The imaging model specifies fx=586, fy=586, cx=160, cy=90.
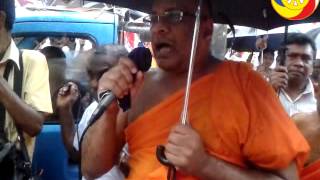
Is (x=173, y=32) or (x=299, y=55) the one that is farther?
(x=299, y=55)

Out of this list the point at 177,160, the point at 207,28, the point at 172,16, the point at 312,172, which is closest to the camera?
the point at 177,160

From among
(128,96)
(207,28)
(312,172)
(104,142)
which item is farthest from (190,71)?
(312,172)

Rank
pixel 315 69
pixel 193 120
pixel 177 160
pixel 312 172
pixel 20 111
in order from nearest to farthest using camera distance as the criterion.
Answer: pixel 177 160, pixel 193 120, pixel 312 172, pixel 20 111, pixel 315 69

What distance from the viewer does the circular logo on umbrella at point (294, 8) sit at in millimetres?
2815

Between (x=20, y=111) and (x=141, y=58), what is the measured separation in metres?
1.07

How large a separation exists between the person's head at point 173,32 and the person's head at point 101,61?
152 cm

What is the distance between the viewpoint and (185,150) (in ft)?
6.79

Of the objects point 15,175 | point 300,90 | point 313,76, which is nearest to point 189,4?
point 15,175

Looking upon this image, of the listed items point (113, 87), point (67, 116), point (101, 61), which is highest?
point (113, 87)

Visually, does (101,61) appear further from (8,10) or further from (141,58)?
(141,58)

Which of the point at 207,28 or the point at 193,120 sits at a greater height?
the point at 207,28

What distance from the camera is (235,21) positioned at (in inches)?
118

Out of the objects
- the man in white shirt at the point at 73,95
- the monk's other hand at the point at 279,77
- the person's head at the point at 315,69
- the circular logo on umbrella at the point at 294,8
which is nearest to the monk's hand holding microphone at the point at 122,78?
the circular logo on umbrella at the point at 294,8

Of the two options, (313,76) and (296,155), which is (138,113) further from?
(313,76)
